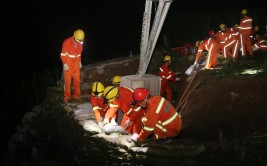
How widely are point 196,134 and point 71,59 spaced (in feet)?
12.1

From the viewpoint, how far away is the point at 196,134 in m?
7.46

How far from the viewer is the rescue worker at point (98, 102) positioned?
22.1 ft

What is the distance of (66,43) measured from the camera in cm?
831

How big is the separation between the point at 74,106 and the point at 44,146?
1179 millimetres

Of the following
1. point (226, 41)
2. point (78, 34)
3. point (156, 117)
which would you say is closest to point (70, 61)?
point (78, 34)

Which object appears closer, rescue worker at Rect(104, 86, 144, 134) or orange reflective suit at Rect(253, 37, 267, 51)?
rescue worker at Rect(104, 86, 144, 134)

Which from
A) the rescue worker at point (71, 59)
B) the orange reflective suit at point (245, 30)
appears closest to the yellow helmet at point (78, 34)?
the rescue worker at point (71, 59)

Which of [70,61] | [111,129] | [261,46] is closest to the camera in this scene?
[111,129]

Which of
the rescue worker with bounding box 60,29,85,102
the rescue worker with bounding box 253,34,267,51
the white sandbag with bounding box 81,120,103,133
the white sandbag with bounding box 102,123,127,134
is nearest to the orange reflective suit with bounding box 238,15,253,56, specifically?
the rescue worker with bounding box 253,34,267,51

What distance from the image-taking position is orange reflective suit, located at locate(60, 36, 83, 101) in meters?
8.29

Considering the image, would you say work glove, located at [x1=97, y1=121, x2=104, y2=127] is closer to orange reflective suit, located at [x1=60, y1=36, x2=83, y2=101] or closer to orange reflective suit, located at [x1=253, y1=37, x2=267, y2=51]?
orange reflective suit, located at [x1=60, y1=36, x2=83, y2=101]

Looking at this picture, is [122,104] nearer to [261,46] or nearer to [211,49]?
[211,49]

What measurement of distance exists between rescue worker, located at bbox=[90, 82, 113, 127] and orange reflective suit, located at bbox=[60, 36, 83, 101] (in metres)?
1.39

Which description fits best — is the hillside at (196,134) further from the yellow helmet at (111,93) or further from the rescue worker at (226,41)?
the yellow helmet at (111,93)
